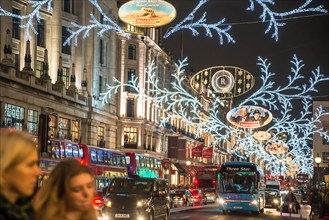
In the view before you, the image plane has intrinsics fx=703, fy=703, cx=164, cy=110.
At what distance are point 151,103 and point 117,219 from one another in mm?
57653

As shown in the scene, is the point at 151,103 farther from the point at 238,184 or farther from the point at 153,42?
the point at 238,184

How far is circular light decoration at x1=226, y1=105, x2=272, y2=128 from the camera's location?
1783 inches

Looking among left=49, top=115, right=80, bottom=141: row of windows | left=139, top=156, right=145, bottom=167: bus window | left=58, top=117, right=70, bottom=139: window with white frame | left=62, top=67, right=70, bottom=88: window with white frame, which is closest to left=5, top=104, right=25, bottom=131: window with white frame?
left=49, top=115, right=80, bottom=141: row of windows

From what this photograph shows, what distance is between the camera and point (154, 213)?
26.0m

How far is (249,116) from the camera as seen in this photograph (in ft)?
152

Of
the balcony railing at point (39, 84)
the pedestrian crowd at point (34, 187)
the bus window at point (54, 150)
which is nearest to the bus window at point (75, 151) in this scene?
the bus window at point (54, 150)

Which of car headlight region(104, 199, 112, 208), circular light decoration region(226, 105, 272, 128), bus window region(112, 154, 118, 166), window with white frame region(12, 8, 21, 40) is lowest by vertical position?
car headlight region(104, 199, 112, 208)

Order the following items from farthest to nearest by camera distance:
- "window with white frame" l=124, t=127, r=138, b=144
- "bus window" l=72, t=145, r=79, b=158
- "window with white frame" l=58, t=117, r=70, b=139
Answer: "window with white frame" l=124, t=127, r=138, b=144, "window with white frame" l=58, t=117, r=70, b=139, "bus window" l=72, t=145, r=79, b=158

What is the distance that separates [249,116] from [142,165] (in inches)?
377

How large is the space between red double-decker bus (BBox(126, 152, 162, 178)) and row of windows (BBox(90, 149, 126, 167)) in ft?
4.96

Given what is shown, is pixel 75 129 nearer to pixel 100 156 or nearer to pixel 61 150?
pixel 100 156

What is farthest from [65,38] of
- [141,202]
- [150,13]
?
[150,13]

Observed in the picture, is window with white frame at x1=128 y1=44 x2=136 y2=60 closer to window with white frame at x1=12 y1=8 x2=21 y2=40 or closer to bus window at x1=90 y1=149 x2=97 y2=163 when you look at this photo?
window with white frame at x1=12 y1=8 x2=21 y2=40

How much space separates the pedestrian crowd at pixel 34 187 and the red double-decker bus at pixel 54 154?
27713 millimetres
